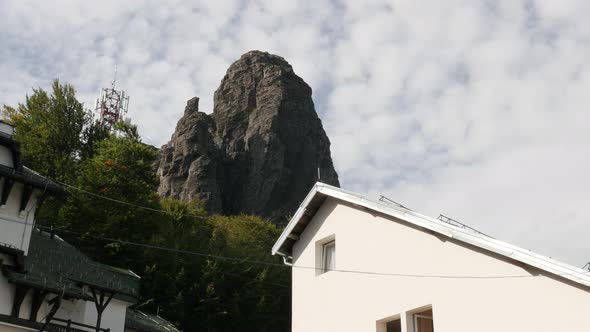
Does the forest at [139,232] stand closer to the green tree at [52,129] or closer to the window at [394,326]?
the green tree at [52,129]

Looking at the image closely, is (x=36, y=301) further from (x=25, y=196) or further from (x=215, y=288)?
(x=215, y=288)

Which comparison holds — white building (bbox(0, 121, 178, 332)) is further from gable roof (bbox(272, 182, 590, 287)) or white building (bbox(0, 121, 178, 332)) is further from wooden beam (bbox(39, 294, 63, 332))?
gable roof (bbox(272, 182, 590, 287))

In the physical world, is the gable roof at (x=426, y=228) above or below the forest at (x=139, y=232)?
below

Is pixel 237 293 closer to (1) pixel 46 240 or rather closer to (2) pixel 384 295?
(1) pixel 46 240

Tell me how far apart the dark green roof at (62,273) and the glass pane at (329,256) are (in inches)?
345

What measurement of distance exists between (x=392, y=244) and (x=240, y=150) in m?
79.7

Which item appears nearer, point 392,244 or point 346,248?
point 392,244

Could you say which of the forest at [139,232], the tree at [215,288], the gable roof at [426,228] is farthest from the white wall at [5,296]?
the tree at [215,288]

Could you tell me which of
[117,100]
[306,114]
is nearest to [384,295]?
[117,100]

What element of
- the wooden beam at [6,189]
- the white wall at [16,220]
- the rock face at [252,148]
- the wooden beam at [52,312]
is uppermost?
the rock face at [252,148]

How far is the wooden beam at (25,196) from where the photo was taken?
23.2 m

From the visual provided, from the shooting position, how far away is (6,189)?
888 inches

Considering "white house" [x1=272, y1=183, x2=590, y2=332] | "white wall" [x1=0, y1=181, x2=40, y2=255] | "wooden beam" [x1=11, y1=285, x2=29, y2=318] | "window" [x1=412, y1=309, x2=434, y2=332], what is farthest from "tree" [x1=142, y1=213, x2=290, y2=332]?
"window" [x1=412, y1=309, x2=434, y2=332]

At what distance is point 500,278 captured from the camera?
591 inches
